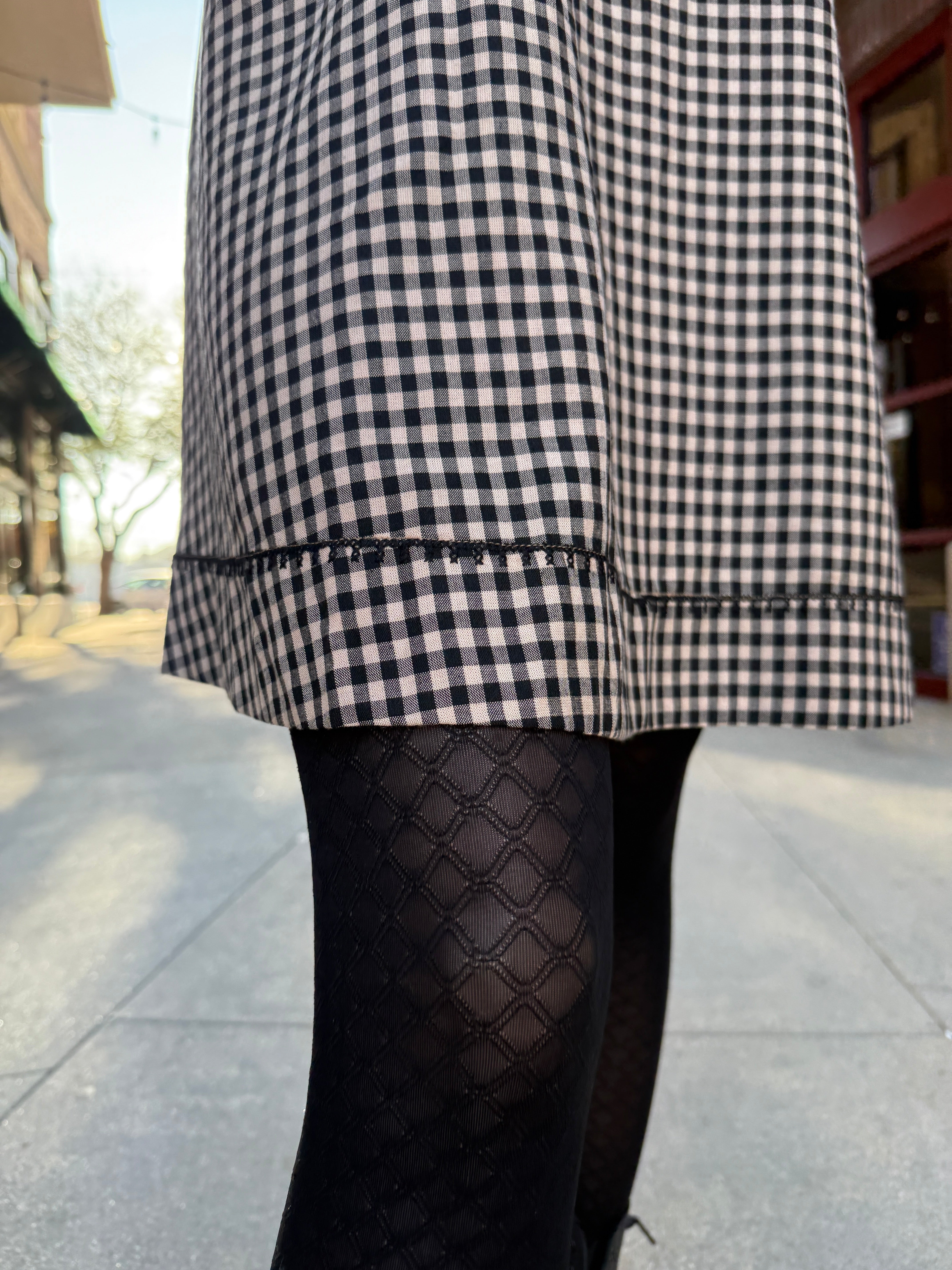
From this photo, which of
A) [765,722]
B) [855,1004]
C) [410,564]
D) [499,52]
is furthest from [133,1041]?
[499,52]

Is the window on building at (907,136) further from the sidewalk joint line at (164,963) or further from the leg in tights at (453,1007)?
the leg in tights at (453,1007)

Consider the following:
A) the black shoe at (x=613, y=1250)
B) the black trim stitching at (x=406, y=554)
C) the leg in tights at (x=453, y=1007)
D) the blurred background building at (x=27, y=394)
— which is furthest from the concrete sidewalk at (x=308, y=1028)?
the blurred background building at (x=27, y=394)

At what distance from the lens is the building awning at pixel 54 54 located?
13.6ft

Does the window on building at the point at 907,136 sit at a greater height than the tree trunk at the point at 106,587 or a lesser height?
greater

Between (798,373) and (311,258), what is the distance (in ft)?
1.07

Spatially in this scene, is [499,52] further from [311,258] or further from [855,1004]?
[855,1004]

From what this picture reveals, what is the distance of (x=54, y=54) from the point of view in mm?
4500

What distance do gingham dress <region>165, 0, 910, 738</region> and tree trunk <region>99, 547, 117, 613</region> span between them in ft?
65.8

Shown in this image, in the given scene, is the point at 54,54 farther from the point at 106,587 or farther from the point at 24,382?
the point at 106,587

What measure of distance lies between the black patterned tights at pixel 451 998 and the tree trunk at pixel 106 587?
2018cm

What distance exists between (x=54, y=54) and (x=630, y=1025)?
5132 millimetres

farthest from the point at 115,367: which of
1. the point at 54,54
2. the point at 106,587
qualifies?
the point at 54,54

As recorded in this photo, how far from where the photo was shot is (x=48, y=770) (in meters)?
3.68

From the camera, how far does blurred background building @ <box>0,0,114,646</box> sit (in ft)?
36.4
